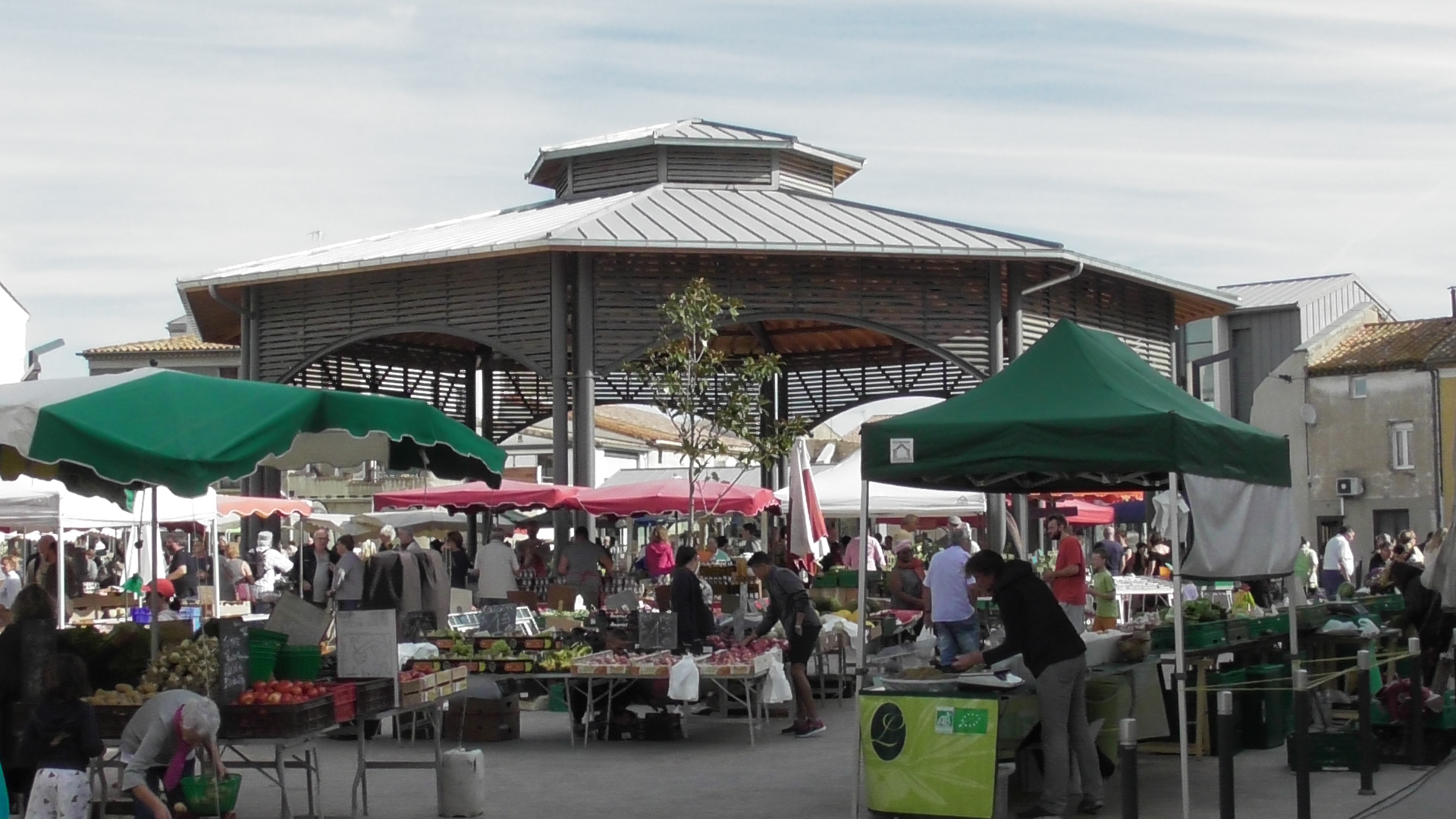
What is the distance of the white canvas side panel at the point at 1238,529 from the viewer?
382 inches

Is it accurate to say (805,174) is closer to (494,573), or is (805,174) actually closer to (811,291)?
(811,291)

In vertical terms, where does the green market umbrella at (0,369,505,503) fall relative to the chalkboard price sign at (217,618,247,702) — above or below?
above

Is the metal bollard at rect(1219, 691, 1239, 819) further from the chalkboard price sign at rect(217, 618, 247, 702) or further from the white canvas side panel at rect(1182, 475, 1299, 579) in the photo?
the chalkboard price sign at rect(217, 618, 247, 702)

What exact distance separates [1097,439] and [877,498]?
14488 millimetres

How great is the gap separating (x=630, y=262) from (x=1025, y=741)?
15118mm

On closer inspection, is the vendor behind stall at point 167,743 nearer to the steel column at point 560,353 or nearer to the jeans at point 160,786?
the jeans at point 160,786

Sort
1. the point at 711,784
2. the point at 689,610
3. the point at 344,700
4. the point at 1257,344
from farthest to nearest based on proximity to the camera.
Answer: the point at 1257,344
the point at 689,610
the point at 711,784
the point at 344,700

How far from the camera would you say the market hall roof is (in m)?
23.3

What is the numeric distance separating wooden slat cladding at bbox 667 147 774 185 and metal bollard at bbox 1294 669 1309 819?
20103mm

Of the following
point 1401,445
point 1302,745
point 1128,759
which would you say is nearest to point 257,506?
point 1302,745

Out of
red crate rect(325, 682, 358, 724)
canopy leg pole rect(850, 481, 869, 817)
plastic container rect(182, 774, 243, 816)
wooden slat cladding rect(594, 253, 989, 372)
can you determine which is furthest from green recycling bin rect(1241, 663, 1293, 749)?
wooden slat cladding rect(594, 253, 989, 372)

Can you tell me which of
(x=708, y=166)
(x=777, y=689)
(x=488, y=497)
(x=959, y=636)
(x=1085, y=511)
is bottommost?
(x=777, y=689)

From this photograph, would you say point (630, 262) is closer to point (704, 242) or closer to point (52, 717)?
point (704, 242)

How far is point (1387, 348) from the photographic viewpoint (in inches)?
1720
